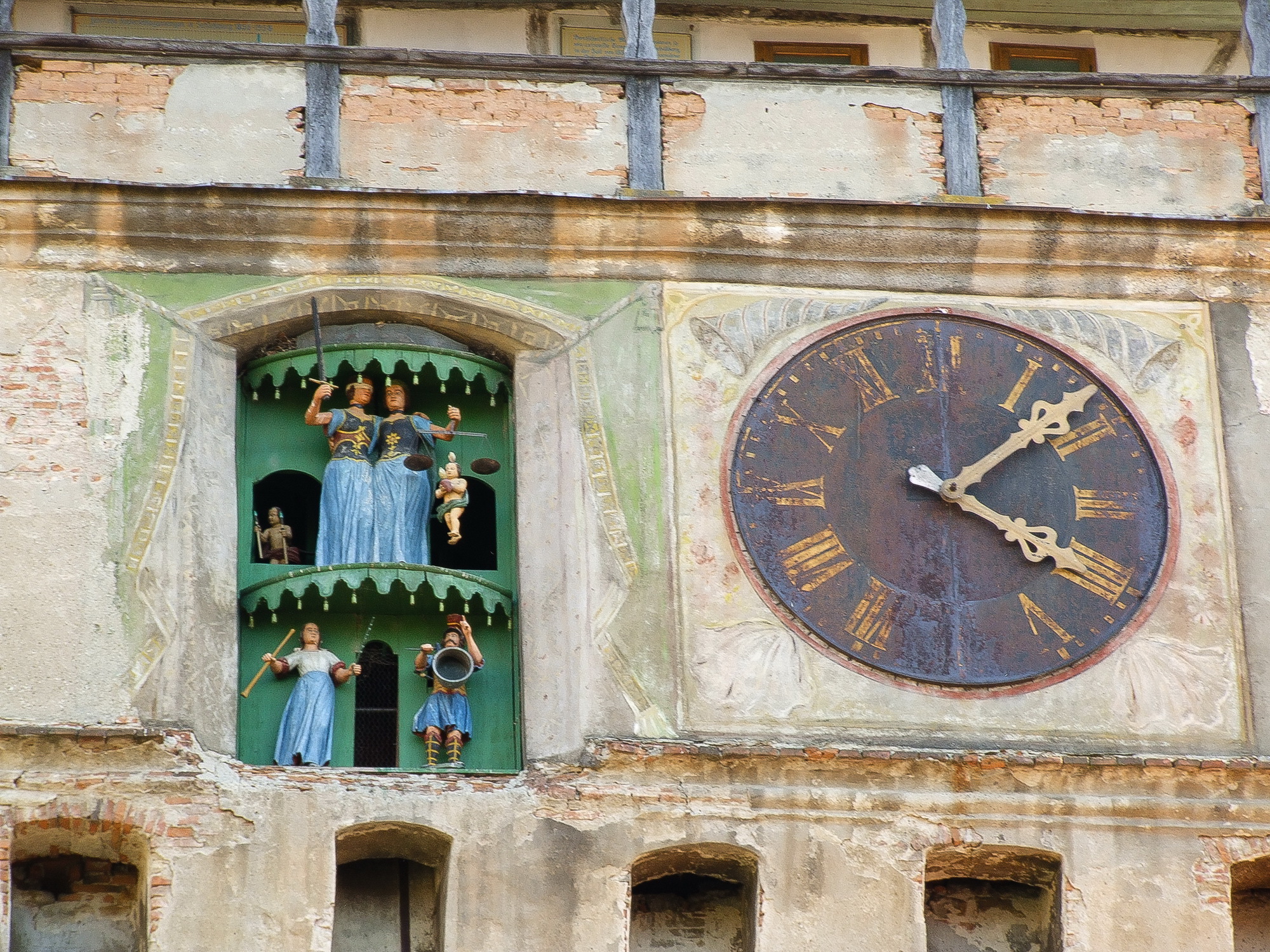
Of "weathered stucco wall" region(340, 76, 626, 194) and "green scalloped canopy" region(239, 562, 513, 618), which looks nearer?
"green scalloped canopy" region(239, 562, 513, 618)

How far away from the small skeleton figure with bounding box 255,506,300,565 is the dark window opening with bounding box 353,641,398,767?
58 cm

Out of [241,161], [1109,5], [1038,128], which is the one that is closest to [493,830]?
[241,161]

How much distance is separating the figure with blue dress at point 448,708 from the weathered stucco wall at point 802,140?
243 centimetres

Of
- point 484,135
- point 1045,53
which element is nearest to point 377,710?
point 484,135

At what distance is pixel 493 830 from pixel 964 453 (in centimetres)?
290

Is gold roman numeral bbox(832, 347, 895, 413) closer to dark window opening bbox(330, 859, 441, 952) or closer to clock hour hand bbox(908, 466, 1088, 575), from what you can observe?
clock hour hand bbox(908, 466, 1088, 575)

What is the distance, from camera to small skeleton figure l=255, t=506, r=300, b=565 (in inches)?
582

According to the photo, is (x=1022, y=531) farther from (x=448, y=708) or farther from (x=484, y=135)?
(x=484, y=135)

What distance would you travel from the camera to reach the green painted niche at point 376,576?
47.2 feet

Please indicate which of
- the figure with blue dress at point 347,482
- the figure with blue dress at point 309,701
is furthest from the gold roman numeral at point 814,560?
the figure with blue dress at point 309,701

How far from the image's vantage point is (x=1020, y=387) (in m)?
15.0

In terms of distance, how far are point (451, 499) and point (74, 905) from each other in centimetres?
253

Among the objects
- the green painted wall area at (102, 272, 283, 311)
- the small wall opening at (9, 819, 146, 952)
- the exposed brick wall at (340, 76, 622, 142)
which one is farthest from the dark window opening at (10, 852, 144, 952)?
the exposed brick wall at (340, 76, 622, 142)

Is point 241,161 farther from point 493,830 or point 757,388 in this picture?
point 493,830
